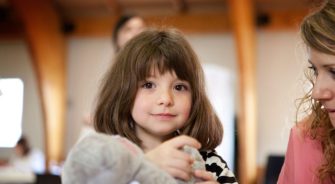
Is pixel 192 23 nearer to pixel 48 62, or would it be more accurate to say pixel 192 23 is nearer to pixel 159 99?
pixel 48 62

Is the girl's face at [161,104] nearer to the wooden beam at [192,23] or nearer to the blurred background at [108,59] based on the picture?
the blurred background at [108,59]

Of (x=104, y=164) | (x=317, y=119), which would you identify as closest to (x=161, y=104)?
(x=104, y=164)

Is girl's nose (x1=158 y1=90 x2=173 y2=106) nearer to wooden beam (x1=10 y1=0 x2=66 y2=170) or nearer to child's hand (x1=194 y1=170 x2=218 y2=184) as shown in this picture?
child's hand (x1=194 y1=170 x2=218 y2=184)

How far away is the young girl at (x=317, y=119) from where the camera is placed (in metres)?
1.07

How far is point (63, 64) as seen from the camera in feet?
26.2

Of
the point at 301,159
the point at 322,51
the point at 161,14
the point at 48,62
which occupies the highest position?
the point at 161,14

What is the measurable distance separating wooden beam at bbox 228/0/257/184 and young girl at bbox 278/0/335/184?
517 cm

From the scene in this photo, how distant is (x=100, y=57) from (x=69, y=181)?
291 inches

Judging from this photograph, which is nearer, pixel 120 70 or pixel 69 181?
pixel 69 181

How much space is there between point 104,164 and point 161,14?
710 centimetres

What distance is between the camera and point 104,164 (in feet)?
2.57

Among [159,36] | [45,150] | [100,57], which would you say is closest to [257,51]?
[100,57]

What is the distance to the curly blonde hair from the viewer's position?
1.09 metres

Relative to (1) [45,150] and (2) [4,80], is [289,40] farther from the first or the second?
(2) [4,80]
